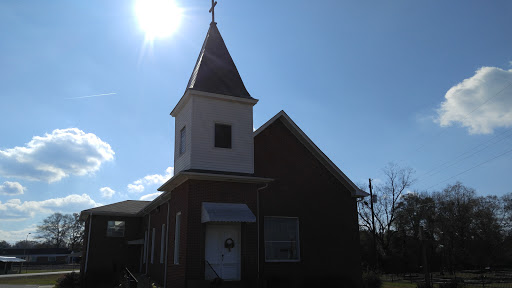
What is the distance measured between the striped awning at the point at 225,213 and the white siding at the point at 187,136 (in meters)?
1.81

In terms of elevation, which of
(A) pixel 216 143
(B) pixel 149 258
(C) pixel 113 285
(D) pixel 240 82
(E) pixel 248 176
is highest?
(D) pixel 240 82

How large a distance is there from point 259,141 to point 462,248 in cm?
4814

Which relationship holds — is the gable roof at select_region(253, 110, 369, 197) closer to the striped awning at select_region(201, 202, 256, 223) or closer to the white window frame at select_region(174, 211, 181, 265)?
the striped awning at select_region(201, 202, 256, 223)

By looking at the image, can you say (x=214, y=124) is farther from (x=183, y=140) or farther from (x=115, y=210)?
(x=115, y=210)

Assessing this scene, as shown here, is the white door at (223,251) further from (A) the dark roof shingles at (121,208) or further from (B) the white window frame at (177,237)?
(A) the dark roof shingles at (121,208)

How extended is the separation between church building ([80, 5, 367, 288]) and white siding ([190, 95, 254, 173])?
0.12 feet

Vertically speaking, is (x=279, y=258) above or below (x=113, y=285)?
above

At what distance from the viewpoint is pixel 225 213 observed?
12.4 m

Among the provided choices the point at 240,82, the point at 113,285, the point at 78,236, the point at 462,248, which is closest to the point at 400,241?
the point at 462,248

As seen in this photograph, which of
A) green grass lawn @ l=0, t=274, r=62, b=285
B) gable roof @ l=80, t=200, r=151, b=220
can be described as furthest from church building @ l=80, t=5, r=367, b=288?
green grass lawn @ l=0, t=274, r=62, b=285

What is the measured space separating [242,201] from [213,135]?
2.63m

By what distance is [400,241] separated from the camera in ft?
181

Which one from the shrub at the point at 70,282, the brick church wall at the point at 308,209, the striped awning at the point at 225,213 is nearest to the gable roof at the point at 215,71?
the brick church wall at the point at 308,209

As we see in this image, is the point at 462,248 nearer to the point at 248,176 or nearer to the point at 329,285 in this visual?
the point at 329,285
